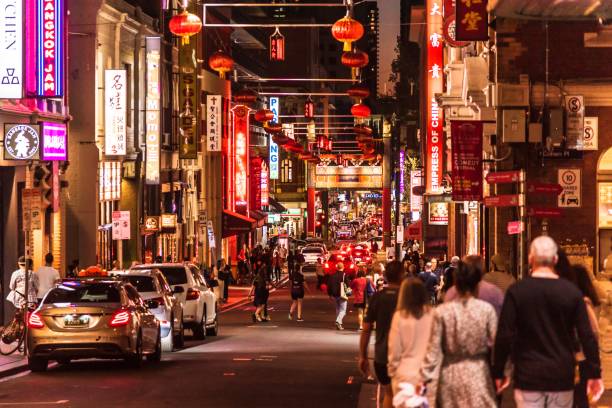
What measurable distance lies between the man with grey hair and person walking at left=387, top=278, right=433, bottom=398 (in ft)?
6.25

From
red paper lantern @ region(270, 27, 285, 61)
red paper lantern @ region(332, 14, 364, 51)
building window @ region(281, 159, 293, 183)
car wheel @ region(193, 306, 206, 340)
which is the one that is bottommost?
car wheel @ region(193, 306, 206, 340)

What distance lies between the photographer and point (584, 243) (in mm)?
29359

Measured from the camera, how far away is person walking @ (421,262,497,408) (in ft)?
35.4

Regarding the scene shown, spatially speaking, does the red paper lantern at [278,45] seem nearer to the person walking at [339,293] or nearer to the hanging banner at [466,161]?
the person walking at [339,293]

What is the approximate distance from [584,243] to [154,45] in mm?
26078

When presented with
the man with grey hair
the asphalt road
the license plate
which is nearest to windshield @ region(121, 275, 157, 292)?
the asphalt road

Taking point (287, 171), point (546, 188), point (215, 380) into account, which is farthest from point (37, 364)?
point (287, 171)

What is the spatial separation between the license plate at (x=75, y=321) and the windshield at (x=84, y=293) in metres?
0.42

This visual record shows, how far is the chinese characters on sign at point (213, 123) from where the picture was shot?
67.2m

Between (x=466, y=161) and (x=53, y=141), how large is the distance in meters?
9.96

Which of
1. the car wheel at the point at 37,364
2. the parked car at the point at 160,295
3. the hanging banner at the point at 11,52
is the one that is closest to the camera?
the car wheel at the point at 37,364

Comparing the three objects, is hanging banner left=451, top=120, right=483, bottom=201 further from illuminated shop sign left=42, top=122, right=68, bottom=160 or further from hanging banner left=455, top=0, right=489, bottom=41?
illuminated shop sign left=42, top=122, right=68, bottom=160

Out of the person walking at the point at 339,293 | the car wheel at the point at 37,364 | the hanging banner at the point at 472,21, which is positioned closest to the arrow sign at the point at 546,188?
the hanging banner at the point at 472,21

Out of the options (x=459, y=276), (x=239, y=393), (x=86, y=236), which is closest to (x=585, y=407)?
(x=459, y=276)
